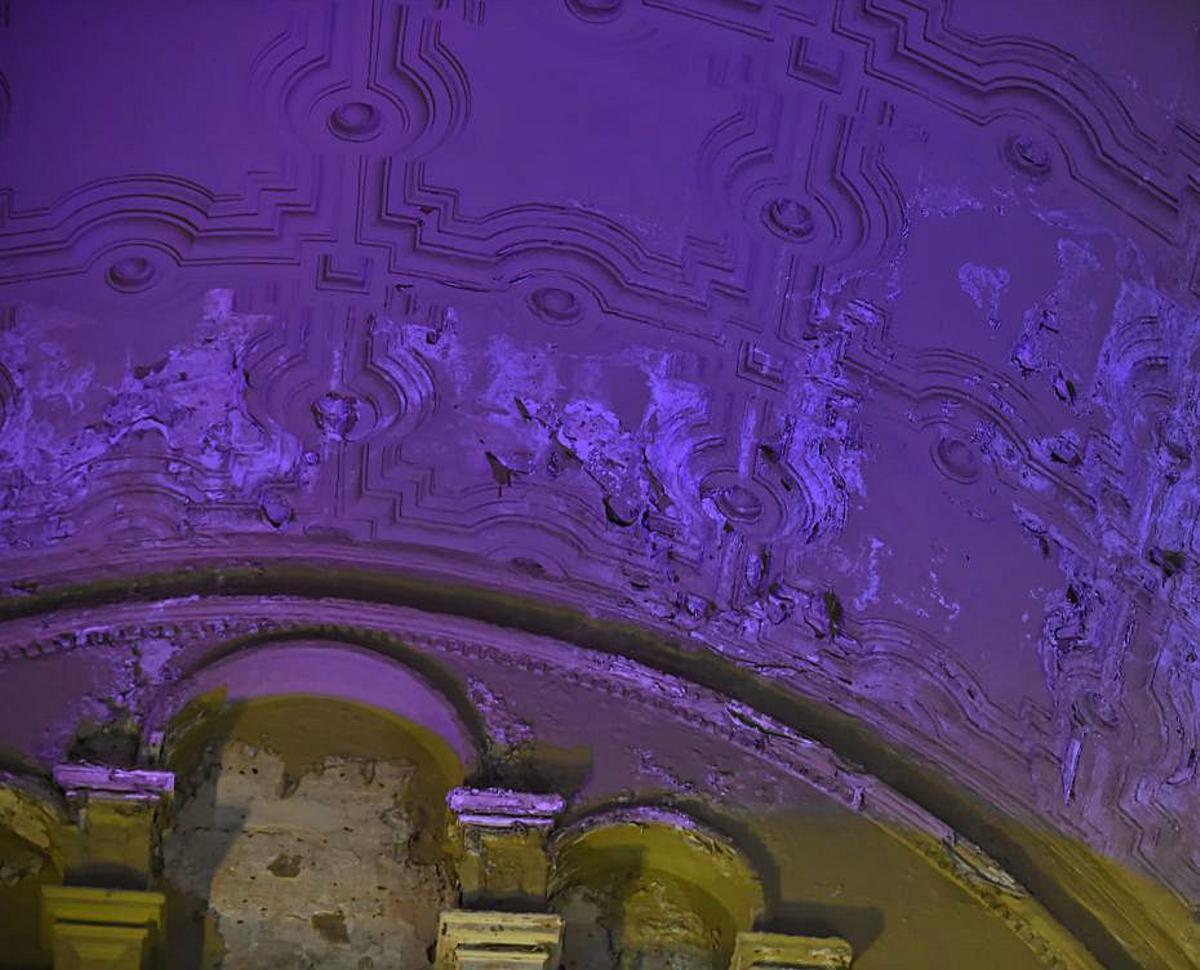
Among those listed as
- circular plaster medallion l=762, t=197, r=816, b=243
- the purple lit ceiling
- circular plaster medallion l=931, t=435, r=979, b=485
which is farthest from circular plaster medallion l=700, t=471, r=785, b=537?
circular plaster medallion l=762, t=197, r=816, b=243

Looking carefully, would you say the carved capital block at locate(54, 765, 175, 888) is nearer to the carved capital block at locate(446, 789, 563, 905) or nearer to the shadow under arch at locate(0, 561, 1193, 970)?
the shadow under arch at locate(0, 561, 1193, 970)

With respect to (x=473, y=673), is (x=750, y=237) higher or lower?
higher

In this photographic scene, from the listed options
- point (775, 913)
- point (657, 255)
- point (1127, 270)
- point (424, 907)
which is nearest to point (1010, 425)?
point (1127, 270)

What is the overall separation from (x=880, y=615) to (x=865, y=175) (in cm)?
163

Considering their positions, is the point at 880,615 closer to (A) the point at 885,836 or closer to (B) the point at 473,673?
(A) the point at 885,836

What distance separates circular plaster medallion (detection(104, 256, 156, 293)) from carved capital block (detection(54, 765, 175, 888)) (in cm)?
179

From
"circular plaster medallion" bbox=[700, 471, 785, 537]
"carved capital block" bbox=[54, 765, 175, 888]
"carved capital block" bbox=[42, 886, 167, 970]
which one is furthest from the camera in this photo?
"circular plaster medallion" bbox=[700, 471, 785, 537]

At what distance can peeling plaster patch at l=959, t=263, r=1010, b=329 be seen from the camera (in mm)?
8633

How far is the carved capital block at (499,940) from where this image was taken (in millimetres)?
7723

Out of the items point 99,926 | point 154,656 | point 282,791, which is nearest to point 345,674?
point 282,791

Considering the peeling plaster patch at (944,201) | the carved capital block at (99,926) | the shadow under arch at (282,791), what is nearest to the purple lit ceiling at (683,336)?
the peeling plaster patch at (944,201)

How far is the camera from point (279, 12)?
26.8ft

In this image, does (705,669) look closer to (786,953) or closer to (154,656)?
(786,953)

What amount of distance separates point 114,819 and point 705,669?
2.24 meters
